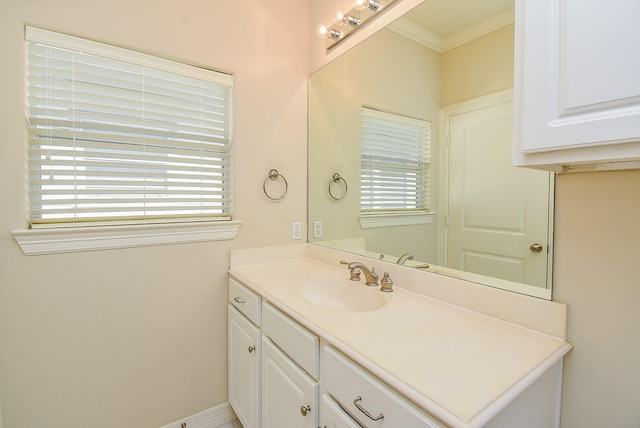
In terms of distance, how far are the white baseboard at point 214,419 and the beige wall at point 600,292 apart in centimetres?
161

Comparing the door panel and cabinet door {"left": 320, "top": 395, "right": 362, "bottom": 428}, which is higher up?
the door panel

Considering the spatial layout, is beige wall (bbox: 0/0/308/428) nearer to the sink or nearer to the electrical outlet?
→ the electrical outlet

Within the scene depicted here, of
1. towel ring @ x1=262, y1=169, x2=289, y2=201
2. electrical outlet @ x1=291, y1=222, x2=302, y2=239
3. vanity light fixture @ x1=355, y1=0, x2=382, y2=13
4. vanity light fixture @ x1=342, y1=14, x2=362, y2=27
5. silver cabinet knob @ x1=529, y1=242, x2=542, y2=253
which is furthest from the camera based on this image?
electrical outlet @ x1=291, y1=222, x2=302, y2=239

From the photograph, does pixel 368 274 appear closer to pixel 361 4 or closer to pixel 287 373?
pixel 287 373

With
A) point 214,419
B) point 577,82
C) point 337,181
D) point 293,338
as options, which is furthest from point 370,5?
point 214,419

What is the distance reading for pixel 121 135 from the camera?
4.61 feet

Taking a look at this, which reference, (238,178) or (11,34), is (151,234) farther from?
(11,34)

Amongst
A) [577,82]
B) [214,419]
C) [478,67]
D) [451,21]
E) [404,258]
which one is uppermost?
[451,21]

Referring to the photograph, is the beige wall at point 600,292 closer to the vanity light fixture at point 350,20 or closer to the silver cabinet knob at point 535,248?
the silver cabinet knob at point 535,248

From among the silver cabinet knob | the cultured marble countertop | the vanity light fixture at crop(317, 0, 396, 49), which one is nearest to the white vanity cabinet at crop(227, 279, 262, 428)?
the cultured marble countertop

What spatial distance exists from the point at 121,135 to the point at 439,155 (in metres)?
1.51

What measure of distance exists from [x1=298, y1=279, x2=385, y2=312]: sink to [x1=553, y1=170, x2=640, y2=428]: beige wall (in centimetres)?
70

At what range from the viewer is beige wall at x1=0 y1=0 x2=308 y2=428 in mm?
1219

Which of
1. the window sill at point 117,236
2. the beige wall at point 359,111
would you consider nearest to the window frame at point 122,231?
the window sill at point 117,236
